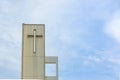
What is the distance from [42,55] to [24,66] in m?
0.38

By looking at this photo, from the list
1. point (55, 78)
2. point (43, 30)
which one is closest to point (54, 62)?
point (55, 78)

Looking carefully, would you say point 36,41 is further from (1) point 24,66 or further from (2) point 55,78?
(2) point 55,78

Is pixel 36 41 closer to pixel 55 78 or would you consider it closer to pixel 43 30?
pixel 43 30

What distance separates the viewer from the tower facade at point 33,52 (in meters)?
5.69

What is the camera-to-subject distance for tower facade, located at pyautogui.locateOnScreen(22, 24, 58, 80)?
5688 mm

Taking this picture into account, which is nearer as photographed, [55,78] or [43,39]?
[43,39]

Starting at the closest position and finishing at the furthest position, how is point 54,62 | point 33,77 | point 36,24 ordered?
1. point 33,77
2. point 36,24
3. point 54,62

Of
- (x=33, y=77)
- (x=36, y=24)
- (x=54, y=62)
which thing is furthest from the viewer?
(x=54, y=62)

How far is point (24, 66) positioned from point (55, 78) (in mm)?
6794

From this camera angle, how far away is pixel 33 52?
574 cm

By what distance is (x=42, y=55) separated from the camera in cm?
575

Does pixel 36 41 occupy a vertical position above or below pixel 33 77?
above

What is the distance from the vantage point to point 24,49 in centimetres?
577

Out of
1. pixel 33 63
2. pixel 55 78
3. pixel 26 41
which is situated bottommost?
pixel 55 78
